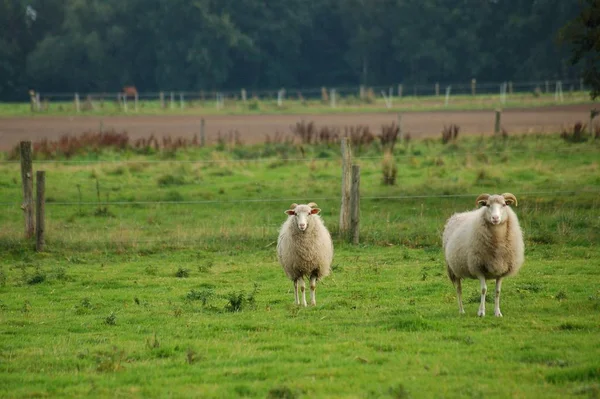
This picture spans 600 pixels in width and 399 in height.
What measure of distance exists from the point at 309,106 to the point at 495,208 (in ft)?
202

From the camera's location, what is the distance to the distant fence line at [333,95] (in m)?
71.4

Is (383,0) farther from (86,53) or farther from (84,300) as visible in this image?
(84,300)

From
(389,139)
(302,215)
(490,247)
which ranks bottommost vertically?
(389,139)

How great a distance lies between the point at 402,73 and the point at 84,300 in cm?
8068

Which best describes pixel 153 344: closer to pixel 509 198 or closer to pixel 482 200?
pixel 482 200

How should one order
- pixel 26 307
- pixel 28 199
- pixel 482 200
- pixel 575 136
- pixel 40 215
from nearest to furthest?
pixel 482 200 → pixel 26 307 → pixel 40 215 → pixel 28 199 → pixel 575 136

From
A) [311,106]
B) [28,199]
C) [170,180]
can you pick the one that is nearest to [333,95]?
[311,106]

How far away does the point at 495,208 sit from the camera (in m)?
12.6

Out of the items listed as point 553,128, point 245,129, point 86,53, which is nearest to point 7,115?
point 245,129

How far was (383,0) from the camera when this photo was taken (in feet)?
304

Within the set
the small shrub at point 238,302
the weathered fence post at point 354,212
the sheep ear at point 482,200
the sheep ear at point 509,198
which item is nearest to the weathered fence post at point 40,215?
the weathered fence post at point 354,212

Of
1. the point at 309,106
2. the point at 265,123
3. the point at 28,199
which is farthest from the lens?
the point at 309,106

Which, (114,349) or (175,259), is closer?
(114,349)

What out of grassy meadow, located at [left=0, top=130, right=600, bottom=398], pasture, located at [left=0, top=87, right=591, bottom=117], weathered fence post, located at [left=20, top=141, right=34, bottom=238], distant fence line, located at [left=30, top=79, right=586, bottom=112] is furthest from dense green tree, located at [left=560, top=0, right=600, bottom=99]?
distant fence line, located at [left=30, top=79, right=586, bottom=112]
